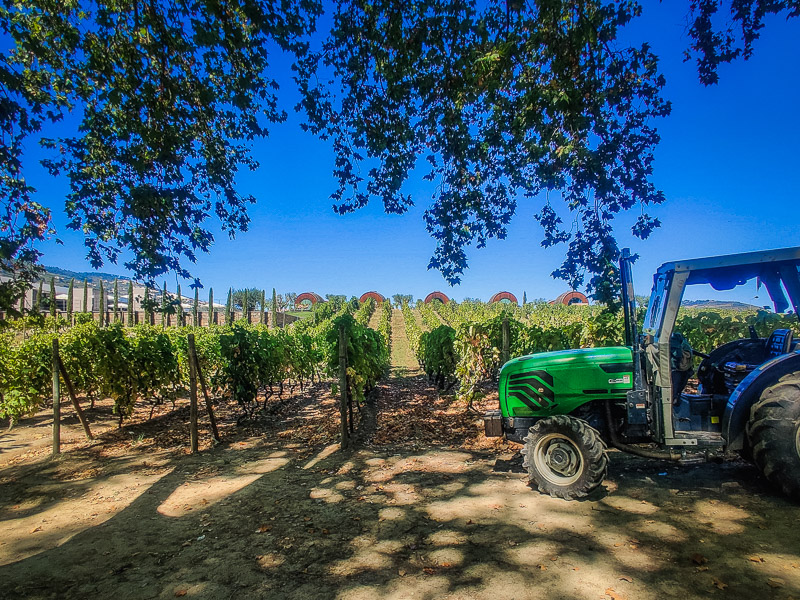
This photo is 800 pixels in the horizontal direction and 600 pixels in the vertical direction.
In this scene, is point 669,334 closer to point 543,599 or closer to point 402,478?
point 543,599

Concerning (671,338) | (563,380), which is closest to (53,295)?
(563,380)

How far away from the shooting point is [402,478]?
5289 mm

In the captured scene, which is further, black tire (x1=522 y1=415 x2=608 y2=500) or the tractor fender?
black tire (x1=522 y1=415 x2=608 y2=500)

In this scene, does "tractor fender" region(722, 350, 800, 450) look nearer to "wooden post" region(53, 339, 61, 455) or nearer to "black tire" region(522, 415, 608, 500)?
"black tire" region(522, 415, 608, 500)

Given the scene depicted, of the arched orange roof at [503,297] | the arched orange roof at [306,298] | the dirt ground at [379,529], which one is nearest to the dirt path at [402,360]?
the dirt ground at [379,529]

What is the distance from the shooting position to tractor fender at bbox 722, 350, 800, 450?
3.96 meters

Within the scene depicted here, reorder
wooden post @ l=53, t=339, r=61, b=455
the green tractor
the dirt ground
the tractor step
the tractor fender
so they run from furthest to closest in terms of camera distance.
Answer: wooden post @ l=53, t=339, r=61, b=455 < the tractor step < the tractor fender < the green tractor < the dirt ground

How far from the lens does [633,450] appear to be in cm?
430

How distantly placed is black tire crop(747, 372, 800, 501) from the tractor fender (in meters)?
0.11

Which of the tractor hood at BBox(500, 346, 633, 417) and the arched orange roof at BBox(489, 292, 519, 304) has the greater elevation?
the arched orange roof at BBox(489, 292, 519, 304)

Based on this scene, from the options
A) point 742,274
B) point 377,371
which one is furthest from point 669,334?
point 377,371

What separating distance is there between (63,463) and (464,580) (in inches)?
251

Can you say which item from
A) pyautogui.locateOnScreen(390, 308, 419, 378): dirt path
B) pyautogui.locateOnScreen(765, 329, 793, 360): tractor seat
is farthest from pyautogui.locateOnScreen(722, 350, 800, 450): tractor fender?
pyautogui.locateOnScreen(390, 308, 419, 378): dirt path

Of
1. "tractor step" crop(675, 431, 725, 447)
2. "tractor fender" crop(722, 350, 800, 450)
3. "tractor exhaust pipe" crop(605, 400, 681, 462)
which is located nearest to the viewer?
"tractor fender" crop(722, 350, 800, 450)
